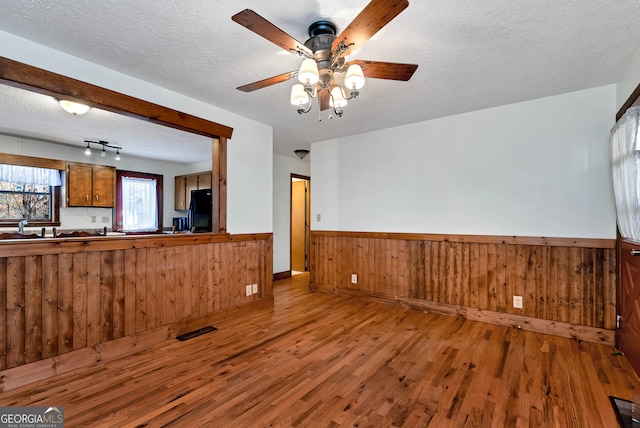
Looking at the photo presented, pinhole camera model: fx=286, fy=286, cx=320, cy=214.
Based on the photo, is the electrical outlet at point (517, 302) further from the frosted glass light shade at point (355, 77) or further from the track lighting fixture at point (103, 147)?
the track lighting fixture at point (103, 147)

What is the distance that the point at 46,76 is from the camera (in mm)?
2193

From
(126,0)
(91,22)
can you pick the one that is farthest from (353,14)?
(91,22)

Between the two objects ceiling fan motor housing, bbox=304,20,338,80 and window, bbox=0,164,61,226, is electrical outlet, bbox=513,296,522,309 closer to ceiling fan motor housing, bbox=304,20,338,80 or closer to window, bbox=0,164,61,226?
ceiling fan motor housing, bbox=304,20,338,80

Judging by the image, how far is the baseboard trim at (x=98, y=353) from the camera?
6.87ft

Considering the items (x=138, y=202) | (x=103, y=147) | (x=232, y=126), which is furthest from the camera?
(x=138, y=202)

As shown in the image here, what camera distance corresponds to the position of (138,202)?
6.15 m

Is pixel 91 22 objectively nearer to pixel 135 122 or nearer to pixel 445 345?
pixel 135 122

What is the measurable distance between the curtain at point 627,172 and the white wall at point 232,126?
362 cm

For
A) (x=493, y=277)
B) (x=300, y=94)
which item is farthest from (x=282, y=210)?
(x=300, y=94)

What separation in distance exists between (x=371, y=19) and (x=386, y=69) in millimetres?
524

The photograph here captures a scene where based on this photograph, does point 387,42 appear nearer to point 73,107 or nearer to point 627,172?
point 627,172

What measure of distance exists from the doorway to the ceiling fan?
169 inches

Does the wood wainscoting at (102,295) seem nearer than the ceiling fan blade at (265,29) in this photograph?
No

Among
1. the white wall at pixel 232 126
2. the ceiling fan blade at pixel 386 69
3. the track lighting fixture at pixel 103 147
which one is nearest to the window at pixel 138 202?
the track lighting fixture at pixel 103 147
